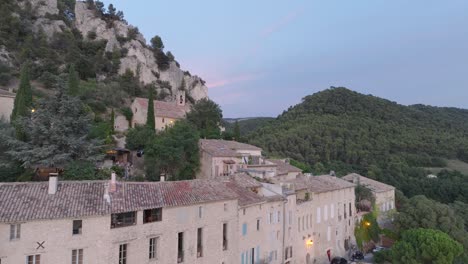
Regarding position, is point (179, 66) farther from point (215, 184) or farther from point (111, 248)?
point (111, 248)

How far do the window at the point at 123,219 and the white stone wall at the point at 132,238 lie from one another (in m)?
0.28

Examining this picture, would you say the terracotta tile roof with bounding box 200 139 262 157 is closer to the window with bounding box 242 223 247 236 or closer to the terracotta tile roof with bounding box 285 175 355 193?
the terracotta tile roof with bounding box 285 175 355 193

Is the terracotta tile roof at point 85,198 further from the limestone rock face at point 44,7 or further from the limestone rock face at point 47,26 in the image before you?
the limestone rock face at point 44,7

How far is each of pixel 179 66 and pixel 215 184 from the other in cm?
7142

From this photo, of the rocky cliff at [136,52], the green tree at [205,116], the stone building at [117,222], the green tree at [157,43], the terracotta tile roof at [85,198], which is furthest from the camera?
the green tree at [157,43]

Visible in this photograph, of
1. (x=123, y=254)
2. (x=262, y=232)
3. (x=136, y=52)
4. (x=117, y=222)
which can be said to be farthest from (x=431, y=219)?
(x=136, y=52)

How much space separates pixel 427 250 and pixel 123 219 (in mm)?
29468

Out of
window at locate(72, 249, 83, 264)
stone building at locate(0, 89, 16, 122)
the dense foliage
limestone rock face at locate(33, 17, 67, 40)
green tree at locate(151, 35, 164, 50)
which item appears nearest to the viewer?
window at locate(72, 249, 83, 264)

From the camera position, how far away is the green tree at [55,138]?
2919cm

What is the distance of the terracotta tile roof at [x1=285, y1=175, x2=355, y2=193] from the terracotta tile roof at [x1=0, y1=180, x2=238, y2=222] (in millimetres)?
14629

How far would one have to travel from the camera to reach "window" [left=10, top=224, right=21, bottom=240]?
1771 centimetres

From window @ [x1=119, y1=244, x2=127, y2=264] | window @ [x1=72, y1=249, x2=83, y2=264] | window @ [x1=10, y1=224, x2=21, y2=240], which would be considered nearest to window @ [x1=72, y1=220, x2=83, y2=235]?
window @ [x1=72, y1=249, x2=83, y2=264]

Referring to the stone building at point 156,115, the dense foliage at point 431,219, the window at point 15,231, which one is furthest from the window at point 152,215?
the dense foliage at point 431,219

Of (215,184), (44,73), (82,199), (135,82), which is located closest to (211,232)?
(215,184)
